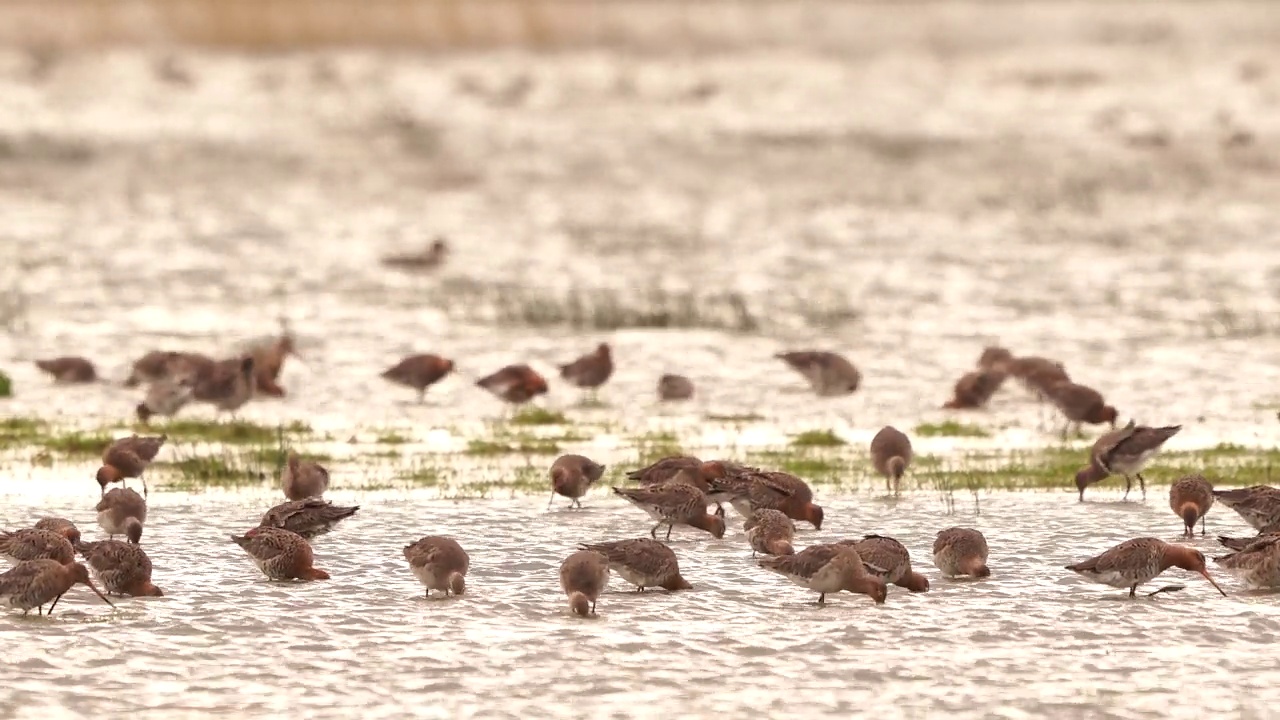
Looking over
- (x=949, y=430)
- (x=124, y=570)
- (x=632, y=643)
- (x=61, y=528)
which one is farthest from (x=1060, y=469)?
(x=124, y=570)

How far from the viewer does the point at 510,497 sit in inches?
650

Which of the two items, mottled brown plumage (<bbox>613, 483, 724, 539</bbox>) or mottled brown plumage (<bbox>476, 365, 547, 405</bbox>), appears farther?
mottled brown plumage (<bbox>476, 365, 547, 405</bbox>)

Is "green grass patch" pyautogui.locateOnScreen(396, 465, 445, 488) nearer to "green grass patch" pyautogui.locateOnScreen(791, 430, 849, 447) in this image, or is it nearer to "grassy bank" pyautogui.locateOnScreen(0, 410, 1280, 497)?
"grassy bank" pyautogui.locateOnScreen(0, 410, 1280, 497)

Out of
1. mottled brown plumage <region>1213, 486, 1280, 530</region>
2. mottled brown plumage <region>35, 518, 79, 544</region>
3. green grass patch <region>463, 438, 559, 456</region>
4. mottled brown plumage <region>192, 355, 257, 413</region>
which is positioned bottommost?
mottled brown plumage <region>35, 518, 79, 544</region>

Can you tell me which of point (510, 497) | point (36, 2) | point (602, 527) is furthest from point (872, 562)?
point (36, 2)

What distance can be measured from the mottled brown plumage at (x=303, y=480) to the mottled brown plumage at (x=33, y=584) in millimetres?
3862

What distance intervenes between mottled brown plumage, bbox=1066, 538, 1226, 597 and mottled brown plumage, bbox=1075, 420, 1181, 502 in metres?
3.51

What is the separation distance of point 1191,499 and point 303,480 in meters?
6.61

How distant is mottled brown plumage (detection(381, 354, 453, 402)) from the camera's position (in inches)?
892

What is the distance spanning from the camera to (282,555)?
1273 cm

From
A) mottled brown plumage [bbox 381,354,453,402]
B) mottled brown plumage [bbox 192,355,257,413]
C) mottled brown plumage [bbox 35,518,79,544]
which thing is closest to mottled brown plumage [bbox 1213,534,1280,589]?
mottled brown plumage [bbox 35,518,79,544]

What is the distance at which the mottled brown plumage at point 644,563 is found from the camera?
12.6 metres

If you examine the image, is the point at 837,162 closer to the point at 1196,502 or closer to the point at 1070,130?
the point at 1070,130

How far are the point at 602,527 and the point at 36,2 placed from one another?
53687mm
